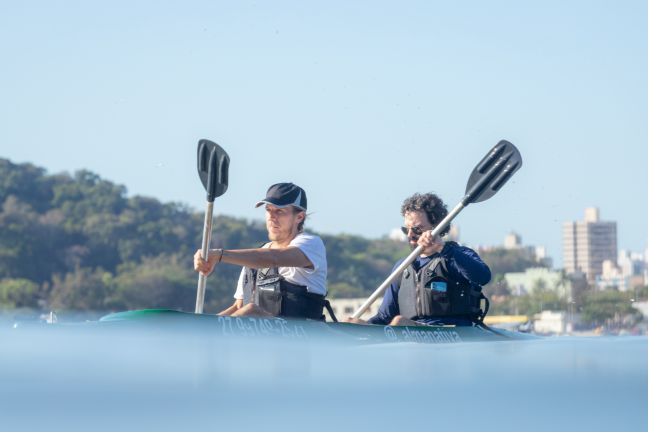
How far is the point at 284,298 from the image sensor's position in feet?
24.9

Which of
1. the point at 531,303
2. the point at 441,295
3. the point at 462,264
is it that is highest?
the point at 531,303

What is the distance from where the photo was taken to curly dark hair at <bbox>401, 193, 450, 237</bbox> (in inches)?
359

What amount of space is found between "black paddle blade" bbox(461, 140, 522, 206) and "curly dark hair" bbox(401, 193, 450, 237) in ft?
3.05

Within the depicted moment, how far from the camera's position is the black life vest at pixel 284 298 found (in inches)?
299

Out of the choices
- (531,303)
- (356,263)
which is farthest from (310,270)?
(356,263)

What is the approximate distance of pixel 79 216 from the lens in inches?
3930

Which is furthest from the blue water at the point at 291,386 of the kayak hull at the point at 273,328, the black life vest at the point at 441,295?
the black life vest at the point at 441,295

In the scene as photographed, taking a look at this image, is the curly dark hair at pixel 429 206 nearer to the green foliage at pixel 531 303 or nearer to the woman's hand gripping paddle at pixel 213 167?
the woman's hand gripping paddle at pixel 213 167

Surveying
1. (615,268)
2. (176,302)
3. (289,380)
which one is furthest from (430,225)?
(615,268)

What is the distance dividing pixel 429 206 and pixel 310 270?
5.65 ft

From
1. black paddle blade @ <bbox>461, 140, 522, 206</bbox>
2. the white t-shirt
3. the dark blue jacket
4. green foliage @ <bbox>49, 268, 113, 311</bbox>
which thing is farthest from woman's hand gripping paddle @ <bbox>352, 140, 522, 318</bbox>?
green foliage @ <bbox>49, 268, 113, 311</bbox>

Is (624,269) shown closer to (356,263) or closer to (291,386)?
(356,263)

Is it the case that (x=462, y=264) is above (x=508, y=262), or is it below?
below

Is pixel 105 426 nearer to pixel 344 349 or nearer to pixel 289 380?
pixel 289 380
